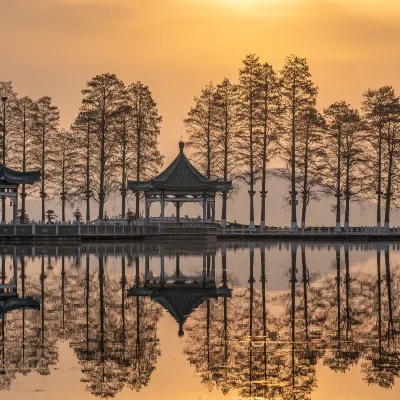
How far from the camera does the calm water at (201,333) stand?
2167 cm

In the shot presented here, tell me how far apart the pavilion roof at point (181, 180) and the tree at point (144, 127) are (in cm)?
951

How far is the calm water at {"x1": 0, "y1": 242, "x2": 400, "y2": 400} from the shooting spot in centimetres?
2167

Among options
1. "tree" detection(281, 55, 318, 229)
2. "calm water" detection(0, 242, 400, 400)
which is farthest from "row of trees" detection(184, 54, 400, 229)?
"calm water" detection(0, 242, 400, 400)

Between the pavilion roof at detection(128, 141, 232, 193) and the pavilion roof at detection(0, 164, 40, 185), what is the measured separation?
965 centimetres

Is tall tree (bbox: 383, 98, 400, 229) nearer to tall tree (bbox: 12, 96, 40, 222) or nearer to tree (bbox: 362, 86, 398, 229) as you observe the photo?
tree (bbox: 362, 86, 398, 229)

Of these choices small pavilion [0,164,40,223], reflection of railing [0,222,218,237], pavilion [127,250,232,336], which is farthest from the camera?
small pavilion [0,164,40,223]

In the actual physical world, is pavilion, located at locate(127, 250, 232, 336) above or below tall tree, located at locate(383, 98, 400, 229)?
below

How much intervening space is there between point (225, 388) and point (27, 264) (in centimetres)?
3419

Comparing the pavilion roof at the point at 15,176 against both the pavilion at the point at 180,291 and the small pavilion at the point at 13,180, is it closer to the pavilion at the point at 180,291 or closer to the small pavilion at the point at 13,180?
the small pavilion at the point at 13,180

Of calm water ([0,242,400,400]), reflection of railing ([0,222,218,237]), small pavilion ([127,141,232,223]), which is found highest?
small pavilion ([127,141,232,223])

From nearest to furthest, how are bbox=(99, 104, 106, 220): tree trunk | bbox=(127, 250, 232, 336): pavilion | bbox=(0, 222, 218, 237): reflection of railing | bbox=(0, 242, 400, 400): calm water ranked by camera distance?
bbox=(0, 242, 400, 400): calm water → bbox=(127, 250, 232, 336): pavilion → bbox=(0, 222, 218, 237): reflection of railing → bbox=(99, 104, 106, 220): tree trunk

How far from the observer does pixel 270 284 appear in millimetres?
42969

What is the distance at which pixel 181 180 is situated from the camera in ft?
293

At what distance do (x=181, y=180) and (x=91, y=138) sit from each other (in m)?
14.0
